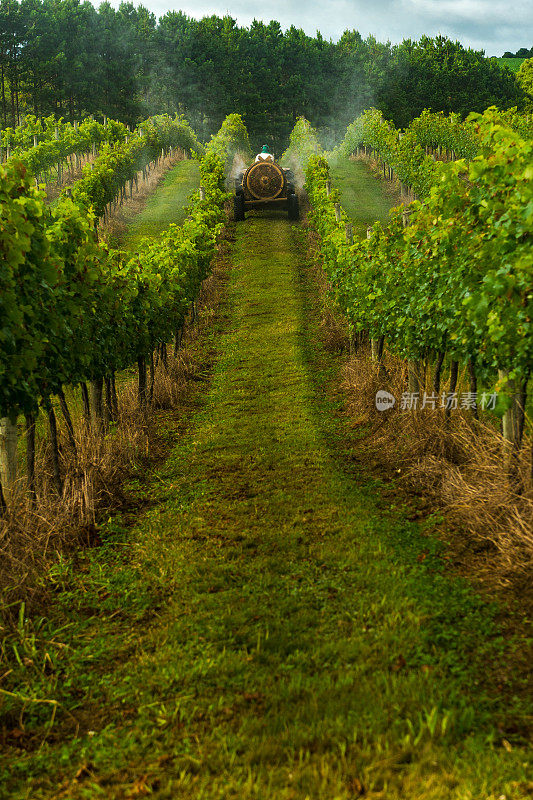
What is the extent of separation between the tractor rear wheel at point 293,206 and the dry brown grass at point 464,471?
18.4m

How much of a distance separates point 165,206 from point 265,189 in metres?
6.91

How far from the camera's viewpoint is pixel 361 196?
30.9 m

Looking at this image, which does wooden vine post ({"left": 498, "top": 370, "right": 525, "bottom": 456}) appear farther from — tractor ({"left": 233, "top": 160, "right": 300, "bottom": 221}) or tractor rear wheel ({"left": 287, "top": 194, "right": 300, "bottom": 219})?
tractor rear wheel ({"left": 287, "top": 194, "right": 300, "bottom": 219})

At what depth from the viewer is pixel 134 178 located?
1341 inches

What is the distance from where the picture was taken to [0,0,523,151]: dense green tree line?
55375 mm

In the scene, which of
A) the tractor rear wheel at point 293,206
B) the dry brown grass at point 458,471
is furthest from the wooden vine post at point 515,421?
the tractor rear wheel at point 293,206

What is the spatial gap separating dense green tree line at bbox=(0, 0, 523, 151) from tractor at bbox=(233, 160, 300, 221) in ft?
109

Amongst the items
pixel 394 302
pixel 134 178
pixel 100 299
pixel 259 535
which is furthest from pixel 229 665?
pixel 134 178

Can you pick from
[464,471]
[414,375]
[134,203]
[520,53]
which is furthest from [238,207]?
[520,53]

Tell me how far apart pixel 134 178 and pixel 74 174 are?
3.44 meters

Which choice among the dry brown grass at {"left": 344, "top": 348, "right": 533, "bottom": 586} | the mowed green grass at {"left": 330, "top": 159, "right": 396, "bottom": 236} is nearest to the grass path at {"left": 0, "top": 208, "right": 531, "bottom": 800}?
the dry brown grass at {"left": 344, "top": 348, "right": 533, "bottom": 586}

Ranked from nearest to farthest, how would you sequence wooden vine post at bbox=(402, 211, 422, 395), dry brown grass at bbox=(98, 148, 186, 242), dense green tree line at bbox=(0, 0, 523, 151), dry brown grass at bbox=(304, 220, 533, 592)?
dry brown grass at bbox=(304, 220, 533, 592) → wooden vine post at bbox=(402, 211, 422, 395) → dry brown grass at bbox=(98, 148, 186, 242) → dense green tree line at bbox=(0, 0, 523, 151)

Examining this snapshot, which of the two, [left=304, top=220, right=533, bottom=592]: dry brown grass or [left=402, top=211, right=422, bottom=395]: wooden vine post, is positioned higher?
[left=402, top=211, right=422, bottom=395]: wooden vine post

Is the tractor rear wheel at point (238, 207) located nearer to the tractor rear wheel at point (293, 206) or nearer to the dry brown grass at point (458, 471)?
the tractor rear wheel at point (293, 206)
